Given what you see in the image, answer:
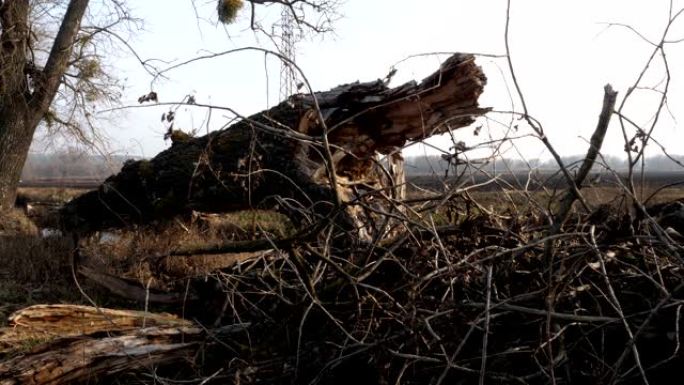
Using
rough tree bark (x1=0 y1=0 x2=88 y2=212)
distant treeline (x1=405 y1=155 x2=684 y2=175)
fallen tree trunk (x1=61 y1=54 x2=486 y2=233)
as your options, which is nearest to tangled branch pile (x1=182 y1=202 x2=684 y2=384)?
distant treeline (x1=405 y1=155 x2=684 y2=175)

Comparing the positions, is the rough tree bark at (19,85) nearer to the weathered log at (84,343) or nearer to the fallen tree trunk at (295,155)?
the fallen tree trunk at (295,155)

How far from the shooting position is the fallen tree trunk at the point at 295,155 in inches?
241

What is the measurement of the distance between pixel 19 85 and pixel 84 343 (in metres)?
7.70

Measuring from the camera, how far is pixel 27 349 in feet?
11.9

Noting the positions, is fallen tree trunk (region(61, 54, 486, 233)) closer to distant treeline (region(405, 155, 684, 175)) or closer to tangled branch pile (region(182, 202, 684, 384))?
distant treeline (region(405, 155, 684, 175))

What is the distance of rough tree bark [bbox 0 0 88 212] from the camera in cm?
983

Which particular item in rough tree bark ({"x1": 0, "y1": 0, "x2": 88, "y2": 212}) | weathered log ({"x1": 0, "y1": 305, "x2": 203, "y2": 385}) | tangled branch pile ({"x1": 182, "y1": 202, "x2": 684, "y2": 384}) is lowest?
weathered log ({"x1": 0, "y1": 305, "x2": 203, "y2": 385})

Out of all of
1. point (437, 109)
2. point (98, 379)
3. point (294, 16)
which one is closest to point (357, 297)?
point (98, 379)

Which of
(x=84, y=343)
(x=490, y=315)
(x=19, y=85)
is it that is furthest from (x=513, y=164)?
(x=19, y=85)

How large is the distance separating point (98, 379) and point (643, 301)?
2.96 metres

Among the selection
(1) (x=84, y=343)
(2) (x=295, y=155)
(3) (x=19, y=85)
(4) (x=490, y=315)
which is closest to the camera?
(4) (x=490, y=315)

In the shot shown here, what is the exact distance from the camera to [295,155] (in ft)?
20.6

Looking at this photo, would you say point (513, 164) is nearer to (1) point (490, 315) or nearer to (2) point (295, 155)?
(1) point (490, 315)

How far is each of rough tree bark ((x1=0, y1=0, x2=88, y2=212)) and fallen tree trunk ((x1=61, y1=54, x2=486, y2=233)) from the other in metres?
3.42
